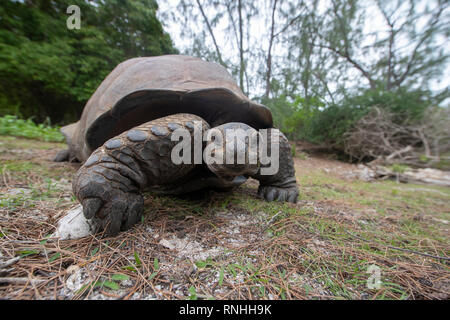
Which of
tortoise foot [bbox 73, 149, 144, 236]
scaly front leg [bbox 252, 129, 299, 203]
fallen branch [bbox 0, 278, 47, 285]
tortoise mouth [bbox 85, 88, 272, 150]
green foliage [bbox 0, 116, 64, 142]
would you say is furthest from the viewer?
green foliage [bbox 0, 116, 64, 142]

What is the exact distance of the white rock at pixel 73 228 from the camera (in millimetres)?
962

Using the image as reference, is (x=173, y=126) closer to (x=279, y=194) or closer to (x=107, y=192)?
(x=107, y=192)

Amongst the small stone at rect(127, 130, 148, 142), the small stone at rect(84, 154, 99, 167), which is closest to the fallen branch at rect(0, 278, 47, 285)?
the small stone at rect(84, 154, 99, 167)

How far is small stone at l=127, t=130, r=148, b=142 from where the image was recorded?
A: 101 cm

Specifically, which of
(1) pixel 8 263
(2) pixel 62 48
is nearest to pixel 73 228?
(1) pixel 8 263

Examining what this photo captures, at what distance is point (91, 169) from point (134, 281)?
593 mm

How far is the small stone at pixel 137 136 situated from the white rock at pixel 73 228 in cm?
51

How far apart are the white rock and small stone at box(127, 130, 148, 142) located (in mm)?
510

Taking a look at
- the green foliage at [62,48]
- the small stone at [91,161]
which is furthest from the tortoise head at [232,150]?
the green foliage at [62,48]

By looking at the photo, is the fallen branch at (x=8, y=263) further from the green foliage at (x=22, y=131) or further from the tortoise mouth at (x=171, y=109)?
the green foliage at (x=22, y=131)

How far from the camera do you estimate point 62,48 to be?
19.7 ft

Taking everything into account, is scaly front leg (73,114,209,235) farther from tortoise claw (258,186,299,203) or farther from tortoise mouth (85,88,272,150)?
tortoise claw (258,186,299,203)

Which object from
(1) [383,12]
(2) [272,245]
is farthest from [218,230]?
(1) [383,12]

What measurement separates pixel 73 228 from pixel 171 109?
1056mm
